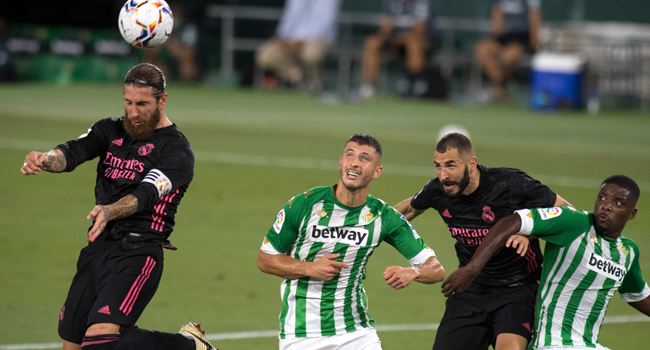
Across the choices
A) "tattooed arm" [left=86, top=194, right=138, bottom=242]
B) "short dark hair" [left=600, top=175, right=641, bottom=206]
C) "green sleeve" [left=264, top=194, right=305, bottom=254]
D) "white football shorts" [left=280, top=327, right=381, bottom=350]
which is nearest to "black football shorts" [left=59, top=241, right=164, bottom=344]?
"tattooed arm" [left=86, top=194, right=138, bottom=242]

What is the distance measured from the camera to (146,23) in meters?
7.12

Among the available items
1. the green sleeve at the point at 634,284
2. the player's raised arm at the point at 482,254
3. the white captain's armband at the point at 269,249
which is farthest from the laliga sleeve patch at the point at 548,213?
the white captain's armband at the point at 269,249

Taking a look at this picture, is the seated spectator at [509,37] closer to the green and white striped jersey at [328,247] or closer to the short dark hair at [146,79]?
the green and white striped jersey at [328,247]

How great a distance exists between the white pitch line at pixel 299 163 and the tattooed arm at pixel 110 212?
369 inches

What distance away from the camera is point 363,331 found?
18.0ft

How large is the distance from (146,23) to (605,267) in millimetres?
4159

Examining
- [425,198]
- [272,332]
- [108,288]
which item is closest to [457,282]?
[425,198]

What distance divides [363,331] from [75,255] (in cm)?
486

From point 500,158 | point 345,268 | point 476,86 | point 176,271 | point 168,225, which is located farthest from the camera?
point 476,86

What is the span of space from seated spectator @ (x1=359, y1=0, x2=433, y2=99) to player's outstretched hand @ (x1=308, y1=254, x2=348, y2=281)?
18021 millimetres

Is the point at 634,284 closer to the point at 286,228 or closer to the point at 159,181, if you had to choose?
the point at 286,228

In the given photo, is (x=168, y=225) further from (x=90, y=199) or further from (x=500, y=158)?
(x=500, y=158)

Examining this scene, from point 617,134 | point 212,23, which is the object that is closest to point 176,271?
point 617,134

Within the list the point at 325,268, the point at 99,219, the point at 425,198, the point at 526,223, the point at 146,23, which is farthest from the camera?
the point at 146,23
